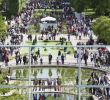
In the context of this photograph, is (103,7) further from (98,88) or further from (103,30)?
(98,88)

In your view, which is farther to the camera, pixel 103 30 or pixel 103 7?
pixel 103 7

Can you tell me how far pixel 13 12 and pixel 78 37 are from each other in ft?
85.8

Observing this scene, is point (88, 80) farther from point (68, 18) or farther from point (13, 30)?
point (68, 18)

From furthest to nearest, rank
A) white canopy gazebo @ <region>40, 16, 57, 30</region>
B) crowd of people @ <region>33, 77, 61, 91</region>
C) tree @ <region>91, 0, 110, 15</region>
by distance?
1. tree @ <region>91, 0, 110, 15</region>
2. white canopy gazebo @ <region>40, 16, 57, 30</region>
3. crowd of people @ <region>33, 77, 61, 91</region>

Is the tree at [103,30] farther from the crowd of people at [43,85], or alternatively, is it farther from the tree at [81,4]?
the crowd of people at [43,85]

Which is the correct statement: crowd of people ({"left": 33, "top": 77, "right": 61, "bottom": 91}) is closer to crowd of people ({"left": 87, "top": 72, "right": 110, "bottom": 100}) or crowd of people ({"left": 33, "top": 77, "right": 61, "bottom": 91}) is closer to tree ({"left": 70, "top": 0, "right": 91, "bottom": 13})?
crowd of people ({"left": 87, "top": 72, "right": 110, "bottom": 100})

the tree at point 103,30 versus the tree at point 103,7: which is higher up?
the tree at point 103,7

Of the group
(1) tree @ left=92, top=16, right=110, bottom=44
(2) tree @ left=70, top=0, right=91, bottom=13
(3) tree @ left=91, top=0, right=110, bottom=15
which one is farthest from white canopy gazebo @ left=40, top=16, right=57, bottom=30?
(1) tree @ left=92, top=16, right=110, bottom=44

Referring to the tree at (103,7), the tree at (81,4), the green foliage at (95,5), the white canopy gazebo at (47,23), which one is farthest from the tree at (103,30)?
the tree at (81,4)

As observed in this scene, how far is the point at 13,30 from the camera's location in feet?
186

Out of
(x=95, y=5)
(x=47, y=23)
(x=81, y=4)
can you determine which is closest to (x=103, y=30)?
(x=47, y=23)

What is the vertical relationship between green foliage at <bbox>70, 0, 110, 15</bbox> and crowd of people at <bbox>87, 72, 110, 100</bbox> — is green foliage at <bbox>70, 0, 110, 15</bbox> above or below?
above

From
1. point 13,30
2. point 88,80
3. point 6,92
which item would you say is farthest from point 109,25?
point 88,80

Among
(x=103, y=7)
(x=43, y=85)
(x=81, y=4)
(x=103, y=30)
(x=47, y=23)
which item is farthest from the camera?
(x=81, y=4)
